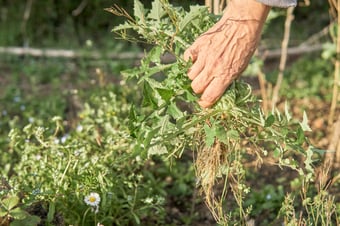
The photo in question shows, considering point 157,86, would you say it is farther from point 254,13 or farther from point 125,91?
point 125,91

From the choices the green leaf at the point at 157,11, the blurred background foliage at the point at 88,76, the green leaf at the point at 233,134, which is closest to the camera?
the green leaf at the point at 233,134

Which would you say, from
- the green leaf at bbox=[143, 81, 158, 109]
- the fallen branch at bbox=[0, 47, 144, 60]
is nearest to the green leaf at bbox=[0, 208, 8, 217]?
the green leaf at bbox=[143, 81, 158, 109]

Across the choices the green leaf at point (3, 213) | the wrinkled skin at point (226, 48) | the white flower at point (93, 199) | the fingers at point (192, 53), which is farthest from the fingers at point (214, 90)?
the green leaf at point (3, 213)

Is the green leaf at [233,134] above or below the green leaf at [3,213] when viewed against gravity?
above

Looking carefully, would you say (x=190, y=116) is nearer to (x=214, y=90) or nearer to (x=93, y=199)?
(x=214, y=90)

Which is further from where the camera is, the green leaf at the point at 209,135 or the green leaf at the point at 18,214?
the green leaf at the point at 209,135

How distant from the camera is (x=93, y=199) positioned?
2.70m

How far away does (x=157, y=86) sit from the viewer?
2588 millimetres

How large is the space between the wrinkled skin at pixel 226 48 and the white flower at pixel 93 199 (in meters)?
0.58

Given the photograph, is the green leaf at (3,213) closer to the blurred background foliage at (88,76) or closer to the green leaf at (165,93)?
the green leaf at (165,93)

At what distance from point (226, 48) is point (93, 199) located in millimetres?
790

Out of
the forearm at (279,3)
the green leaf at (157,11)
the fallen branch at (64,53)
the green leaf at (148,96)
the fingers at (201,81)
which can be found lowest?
the fallen branch at (64,53)

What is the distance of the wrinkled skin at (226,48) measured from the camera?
238 cm

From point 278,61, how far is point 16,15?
8.31ft
